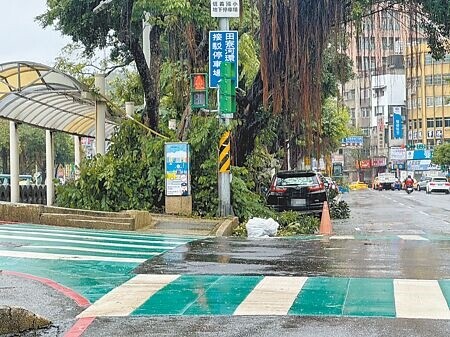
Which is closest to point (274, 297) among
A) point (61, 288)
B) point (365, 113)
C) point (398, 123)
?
point (61, 288)

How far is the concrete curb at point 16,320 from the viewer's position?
729cm

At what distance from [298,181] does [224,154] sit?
11.7 ft

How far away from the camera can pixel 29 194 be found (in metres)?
29.9

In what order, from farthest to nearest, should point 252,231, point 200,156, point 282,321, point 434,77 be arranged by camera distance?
1. point 434,77
2. point 200,156
3. point 252,231
4. point 282,321

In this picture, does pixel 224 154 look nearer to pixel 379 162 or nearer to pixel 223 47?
pixel 223 47

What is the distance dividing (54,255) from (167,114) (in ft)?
41.9

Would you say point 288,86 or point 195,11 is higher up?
point 195,11

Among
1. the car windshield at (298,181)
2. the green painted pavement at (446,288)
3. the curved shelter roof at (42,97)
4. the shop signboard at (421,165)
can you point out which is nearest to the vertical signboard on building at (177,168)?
the curved shelter roof at (42,97)

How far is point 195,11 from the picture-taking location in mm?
20219

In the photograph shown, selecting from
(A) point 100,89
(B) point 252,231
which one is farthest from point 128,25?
(B) point 252,231

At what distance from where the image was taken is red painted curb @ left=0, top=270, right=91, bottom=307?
868 centimetres

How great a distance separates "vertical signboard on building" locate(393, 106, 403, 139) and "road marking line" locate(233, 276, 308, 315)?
84.1 metres

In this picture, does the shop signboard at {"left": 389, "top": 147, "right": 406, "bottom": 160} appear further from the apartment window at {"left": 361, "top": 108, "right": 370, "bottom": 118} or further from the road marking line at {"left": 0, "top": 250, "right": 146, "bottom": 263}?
the road marking line at {"left": 0, "top": 250, "right": 146, "bottom": 263}

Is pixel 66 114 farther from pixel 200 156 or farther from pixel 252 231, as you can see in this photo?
pixel 252 231
